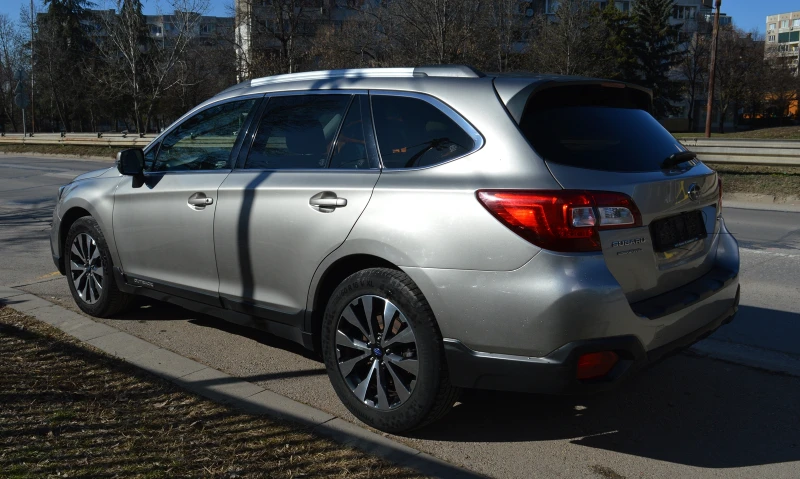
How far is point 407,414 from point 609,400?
1.36m

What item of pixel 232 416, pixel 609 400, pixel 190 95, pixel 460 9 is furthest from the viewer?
pixel 190 95

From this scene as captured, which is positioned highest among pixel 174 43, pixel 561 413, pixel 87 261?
pixel 174 43

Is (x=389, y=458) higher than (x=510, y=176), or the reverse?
(x=510, y=176)

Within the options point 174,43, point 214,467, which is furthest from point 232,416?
point 174,43

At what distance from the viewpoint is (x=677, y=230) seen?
144 inches

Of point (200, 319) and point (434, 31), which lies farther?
point (434, 31)

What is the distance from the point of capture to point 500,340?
325cm

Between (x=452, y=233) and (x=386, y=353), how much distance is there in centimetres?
75

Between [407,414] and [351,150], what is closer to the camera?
[407,414]

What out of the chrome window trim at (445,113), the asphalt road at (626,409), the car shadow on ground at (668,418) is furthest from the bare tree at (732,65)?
the chrome window trim at (445,113)

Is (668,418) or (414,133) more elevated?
(414,133)

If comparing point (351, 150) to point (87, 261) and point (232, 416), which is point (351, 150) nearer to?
point (232, 416)

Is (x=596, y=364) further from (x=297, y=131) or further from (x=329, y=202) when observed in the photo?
(x=297, y=131)

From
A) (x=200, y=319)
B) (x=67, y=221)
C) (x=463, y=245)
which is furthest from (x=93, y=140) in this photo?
(x=463, y=245)
